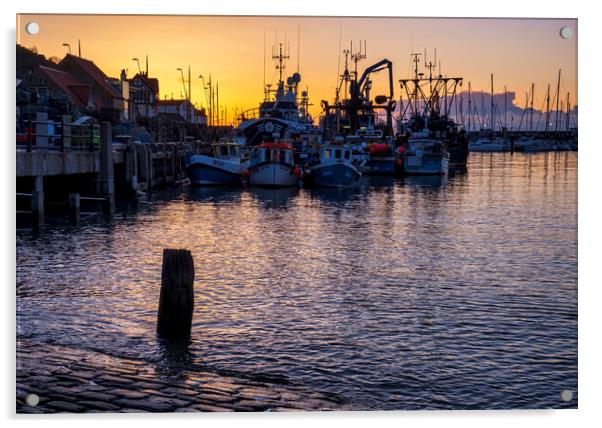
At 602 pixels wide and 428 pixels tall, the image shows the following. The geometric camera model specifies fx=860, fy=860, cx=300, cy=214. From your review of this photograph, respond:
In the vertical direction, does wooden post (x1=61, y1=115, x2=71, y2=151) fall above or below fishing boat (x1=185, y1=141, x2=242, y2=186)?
above

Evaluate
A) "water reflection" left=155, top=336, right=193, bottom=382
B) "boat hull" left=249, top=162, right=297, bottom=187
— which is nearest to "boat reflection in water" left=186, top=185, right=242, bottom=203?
"boat hull" left=249, top=162, right=297, bottom=187

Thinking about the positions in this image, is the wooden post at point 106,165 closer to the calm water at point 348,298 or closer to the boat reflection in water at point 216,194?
the calm water at point 348,298

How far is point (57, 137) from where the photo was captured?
930 inches

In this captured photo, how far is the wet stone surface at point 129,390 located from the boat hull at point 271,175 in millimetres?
31222

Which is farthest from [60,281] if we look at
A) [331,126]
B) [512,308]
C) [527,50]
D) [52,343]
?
[331,126]

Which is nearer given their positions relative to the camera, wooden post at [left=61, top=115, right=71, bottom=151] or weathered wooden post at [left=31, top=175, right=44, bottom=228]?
weathered wooden post at [left=31, top=175, right=44, bottom=228]

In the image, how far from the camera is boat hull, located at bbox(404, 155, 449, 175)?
167 feet

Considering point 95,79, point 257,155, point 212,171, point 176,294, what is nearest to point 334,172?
point 257,155

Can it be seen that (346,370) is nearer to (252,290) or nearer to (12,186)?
(12,186)

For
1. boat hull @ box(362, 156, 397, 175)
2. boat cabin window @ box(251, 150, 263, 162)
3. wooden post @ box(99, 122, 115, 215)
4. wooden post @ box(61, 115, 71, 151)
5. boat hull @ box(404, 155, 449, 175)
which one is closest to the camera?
wooden post @ box(61, 115, 71, 151)

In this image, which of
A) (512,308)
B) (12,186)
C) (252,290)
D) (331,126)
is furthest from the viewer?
(331,126)

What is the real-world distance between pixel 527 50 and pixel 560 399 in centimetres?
351

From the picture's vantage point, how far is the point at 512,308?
1209 cm

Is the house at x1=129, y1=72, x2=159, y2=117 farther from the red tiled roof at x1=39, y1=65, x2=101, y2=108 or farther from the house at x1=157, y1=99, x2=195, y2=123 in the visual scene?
the house at x1=157, y1=99, x2=195, y2=123
